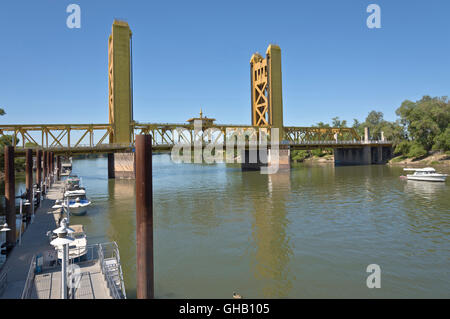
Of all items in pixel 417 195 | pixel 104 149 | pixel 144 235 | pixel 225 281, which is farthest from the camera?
pixel 104 149

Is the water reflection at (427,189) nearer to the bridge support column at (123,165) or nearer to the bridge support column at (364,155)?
the bridge support column at (123,165)

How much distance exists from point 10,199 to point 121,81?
168 feet

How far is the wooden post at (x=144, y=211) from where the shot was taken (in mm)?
8727

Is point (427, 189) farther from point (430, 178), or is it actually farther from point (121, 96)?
point (121, 96)

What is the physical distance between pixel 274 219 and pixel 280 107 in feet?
218

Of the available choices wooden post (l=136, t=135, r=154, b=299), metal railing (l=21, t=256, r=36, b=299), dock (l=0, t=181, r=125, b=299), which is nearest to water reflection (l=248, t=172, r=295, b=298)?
wooden post (l=136, t=135, r=154, b=299)

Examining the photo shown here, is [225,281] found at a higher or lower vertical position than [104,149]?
lower

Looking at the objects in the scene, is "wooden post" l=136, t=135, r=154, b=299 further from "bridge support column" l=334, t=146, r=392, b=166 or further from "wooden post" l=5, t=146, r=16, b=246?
"bridge support column" l=334, t=146, r=392, b=166

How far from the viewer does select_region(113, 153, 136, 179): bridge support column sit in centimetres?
6463

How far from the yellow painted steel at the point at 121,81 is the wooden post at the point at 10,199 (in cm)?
4744

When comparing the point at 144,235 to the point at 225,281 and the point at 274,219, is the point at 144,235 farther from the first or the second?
the point at 274,219

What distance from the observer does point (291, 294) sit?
1222 cm

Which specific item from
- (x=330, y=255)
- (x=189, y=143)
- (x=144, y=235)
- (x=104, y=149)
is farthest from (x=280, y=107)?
(x=144, y=235)

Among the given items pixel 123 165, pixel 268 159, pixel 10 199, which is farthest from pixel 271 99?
pixel 10 199
